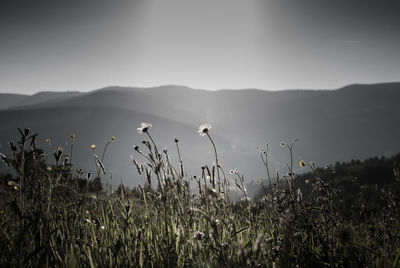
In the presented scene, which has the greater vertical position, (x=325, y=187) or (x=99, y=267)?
(x=325, y=187)

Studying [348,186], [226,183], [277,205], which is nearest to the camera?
[277,205]

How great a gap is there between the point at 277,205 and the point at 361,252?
0.68 m

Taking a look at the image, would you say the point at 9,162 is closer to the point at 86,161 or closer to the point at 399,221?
the point at 399,221

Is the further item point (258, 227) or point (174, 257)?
point (258, 227)

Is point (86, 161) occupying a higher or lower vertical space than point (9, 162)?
lower

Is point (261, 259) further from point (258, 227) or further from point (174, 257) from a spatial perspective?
point (258, 227)

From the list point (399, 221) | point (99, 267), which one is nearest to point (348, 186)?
point (399, 221)

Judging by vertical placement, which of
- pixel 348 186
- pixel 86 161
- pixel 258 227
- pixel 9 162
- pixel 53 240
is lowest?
pixel 86 161

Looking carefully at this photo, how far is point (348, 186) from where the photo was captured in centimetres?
3400

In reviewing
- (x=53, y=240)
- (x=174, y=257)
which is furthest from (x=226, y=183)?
(x=53, y=240)

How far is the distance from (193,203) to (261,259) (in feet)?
3.03

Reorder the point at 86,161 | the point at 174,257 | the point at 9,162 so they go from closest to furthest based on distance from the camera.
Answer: the point at 9,162 → the point at 174,257 → the point at 86,161

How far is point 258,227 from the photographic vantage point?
2826 millimetres

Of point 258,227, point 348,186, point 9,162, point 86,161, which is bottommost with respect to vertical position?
point 86,161
